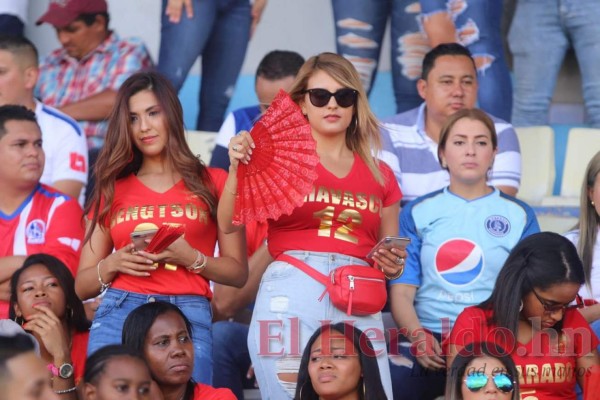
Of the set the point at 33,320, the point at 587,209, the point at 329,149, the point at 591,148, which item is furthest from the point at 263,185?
the point at 591,148

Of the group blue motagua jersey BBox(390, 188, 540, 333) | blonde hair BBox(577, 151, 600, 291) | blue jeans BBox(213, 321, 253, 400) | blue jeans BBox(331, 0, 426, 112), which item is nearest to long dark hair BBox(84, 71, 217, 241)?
blue jeans BBox(213, 321, 253, 400)

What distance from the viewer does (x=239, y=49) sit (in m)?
7.05

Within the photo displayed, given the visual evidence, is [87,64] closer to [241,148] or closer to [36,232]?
[36,232]

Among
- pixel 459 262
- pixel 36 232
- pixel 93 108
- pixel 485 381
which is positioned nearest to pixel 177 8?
pixel 93 108

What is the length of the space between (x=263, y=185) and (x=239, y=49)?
2.84 m

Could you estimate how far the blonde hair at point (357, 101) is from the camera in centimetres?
459

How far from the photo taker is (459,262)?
201 inches

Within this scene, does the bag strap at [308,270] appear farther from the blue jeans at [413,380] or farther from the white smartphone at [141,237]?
the blue jeans at [413,380]

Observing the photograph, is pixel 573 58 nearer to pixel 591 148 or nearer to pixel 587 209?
pixel 591 148

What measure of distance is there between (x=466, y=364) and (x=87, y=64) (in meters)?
3.42

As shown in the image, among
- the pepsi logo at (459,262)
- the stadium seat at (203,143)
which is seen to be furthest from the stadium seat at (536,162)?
the stadium seat at (203,143)

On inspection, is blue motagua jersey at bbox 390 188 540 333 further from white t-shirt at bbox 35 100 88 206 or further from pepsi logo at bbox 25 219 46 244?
white t-shirt at bbox 35 100 88 206

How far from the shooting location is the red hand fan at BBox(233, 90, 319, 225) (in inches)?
170

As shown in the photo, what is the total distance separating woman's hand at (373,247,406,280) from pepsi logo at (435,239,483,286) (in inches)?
27.8
